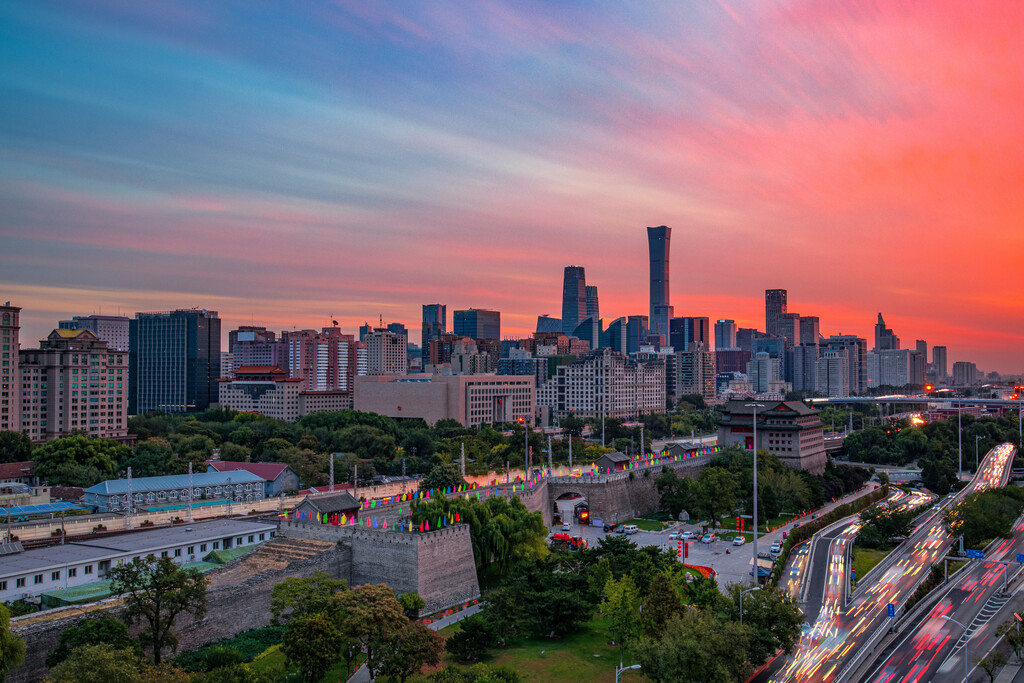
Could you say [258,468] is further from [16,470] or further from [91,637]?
[91,637]

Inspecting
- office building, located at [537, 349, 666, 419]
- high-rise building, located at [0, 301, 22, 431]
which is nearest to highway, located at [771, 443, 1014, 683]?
high-rise building, located at [0, 301, 22, 431]

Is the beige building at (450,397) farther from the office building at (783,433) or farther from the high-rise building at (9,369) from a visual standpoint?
the high-rise building at (9,369)

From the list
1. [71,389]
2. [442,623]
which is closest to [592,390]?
[71,389]

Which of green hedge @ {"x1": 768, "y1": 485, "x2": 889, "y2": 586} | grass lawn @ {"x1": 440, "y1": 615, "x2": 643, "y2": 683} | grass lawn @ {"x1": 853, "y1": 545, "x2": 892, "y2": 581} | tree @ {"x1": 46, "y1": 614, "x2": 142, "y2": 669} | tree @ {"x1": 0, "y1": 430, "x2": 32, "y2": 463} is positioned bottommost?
grass lawn @ {"x1": 440, "y1": 615, "x2": 643, "y2": 683}

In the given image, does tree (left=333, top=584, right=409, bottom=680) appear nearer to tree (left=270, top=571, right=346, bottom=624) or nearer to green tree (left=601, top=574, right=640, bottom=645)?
tree (left=270, top=571, right=346, bottom=624)

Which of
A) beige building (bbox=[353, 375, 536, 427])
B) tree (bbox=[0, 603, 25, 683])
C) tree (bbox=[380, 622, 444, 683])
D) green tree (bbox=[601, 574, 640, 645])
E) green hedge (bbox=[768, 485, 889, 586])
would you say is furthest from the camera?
beige building (bbox=[353, 375, 536, 427])

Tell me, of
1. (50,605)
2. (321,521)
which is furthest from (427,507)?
(50,605)

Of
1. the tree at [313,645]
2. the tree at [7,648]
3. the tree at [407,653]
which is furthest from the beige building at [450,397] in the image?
the tree at [7,648]

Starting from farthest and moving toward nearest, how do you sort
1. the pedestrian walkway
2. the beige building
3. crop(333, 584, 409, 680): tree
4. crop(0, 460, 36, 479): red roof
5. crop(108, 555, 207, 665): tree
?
1. the beige building
2. crop(0, 460, 36, 479): red roof
3. the pedestrian walkway
4. crop(333, 584, 409, 680): tree
5. crop(108, 555, 207, 665): tree
